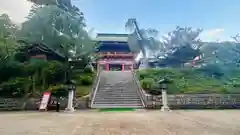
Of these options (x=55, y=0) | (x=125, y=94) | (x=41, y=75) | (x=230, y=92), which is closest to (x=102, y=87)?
(x=125, y=94)

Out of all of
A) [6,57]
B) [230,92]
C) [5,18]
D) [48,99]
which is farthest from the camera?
[5,18]

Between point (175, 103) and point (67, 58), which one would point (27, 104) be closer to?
point (67, 58)

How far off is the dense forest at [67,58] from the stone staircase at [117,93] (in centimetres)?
103

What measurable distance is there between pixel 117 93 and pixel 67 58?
593 cm

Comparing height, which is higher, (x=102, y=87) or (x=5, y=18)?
(x=5, y=18)

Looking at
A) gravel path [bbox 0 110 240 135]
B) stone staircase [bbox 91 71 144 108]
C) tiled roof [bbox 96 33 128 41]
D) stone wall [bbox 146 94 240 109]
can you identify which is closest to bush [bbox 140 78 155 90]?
stone staircase [bbox 91 71 144 108]

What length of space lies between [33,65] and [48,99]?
18.2 feet

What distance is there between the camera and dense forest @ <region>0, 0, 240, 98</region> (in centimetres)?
1706

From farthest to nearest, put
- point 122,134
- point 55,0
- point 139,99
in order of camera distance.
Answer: point 55,0
point 139,99
point 122,134

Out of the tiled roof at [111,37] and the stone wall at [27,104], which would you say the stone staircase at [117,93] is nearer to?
the stone wall at [27,104]

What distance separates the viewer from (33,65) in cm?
1789

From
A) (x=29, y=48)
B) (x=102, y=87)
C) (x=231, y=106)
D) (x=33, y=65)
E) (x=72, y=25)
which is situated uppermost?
(x=72, y=25)

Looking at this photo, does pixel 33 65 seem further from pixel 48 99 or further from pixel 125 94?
pixel 125 94

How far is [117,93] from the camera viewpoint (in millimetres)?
16391
